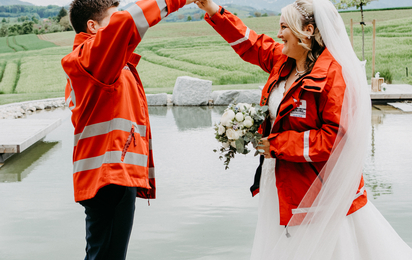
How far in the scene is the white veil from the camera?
6.19ft

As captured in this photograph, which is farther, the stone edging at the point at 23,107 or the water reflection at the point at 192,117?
the stone edging at the point at 23,107

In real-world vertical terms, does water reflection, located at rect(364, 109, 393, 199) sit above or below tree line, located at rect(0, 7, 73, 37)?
below

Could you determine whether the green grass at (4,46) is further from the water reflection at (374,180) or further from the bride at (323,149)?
the bride at (323,149)

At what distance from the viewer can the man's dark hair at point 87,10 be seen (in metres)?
1.81

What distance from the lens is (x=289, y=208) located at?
1973 millimetres

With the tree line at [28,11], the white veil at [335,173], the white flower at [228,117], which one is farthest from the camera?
the tree line at [28,11]

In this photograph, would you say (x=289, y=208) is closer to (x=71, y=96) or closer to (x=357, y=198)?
(x=357, y=198)

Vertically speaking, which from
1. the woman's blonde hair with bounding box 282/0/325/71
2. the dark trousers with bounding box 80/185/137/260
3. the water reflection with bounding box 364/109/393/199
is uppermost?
the woman's blonde hair with bounding box 282/0/325/71

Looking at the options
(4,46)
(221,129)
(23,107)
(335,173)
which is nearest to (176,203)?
(221,129)

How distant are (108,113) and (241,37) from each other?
0.97 metres

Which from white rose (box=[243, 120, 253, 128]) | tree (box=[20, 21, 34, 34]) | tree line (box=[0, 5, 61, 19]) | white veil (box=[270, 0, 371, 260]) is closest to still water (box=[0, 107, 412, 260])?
white veil (box=[270, 0, 371, 260])

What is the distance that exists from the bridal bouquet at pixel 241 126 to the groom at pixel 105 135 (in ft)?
1.30

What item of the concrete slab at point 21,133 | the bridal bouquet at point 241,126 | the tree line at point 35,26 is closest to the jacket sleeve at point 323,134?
the bridal bouquet at point 241,126

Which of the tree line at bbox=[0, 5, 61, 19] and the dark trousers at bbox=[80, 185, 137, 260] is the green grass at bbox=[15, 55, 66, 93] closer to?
the tree line at bbox=[0, 5, 61, 19]
